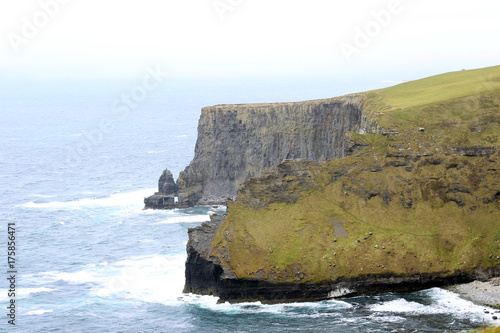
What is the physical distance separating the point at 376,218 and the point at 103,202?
68837 millimetres

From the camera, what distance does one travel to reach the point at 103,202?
465 feet

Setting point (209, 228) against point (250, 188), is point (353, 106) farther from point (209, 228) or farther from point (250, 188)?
point (209, 228)

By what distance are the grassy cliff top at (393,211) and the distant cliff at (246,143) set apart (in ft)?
105

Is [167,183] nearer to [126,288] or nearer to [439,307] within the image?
[126,288]

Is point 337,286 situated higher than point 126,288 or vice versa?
point 337,286

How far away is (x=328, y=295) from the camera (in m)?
80.8

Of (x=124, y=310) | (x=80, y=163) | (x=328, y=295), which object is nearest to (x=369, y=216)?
(x=328, y=295)

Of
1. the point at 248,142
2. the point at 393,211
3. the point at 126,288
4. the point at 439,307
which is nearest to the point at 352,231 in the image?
the point at 393,211

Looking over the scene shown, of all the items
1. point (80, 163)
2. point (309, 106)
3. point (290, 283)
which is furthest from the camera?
point (80, 163)

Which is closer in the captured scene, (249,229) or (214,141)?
(249,229)

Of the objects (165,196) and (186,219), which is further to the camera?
(165,196)

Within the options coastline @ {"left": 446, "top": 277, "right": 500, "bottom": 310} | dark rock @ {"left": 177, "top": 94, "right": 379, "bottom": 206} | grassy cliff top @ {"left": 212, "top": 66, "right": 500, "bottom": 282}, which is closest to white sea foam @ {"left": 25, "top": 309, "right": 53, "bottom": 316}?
grassy cliff top @ {"left": 212, "top": 66, "right": 500, "bottom": 282}

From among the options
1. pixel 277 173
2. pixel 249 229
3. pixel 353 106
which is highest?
pixel 353 106

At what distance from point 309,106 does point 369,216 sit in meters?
47.0
